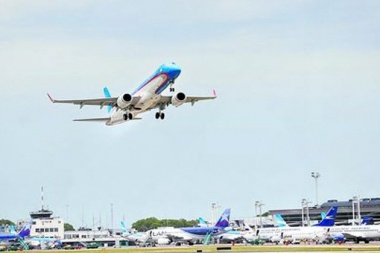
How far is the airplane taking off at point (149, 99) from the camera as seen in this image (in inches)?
4929

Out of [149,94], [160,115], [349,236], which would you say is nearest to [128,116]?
[160,115]

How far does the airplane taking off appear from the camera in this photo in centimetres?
12519

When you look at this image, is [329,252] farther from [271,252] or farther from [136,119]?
[136,119]

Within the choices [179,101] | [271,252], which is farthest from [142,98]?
[271,252]

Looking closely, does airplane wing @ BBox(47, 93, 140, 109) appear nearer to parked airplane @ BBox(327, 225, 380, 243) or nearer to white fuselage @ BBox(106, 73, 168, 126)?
white fuselage @ BBox(106, 73, 168, 126)

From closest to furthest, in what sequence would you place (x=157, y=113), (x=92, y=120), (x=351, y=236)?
(x=157, y=113) < (x=92, y=120) < (x=351, y=236)

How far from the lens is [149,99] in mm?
127812

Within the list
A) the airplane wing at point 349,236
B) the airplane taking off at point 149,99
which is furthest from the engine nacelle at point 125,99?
the airplane wing at point 349,236

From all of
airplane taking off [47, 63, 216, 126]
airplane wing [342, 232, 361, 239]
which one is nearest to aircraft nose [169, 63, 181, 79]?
airplane taking off [47, 63, 216, 126]

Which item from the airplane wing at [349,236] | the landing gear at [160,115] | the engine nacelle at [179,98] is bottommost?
the airplane wing at [349,236]

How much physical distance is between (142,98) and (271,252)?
99.4 ft

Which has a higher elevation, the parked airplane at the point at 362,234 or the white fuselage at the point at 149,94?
the white fuselage at the point at 149,94

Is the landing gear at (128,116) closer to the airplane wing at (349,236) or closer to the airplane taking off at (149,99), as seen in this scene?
the airplane taking off at (149,99)

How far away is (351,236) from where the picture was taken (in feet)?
647
